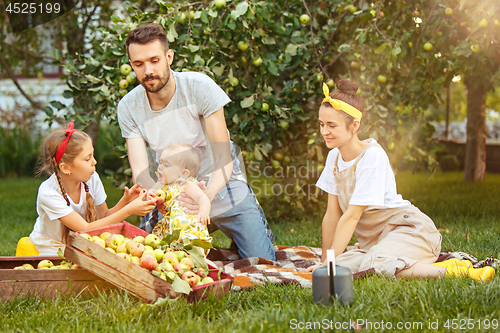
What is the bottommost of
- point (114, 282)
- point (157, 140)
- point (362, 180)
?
point (114, 282)

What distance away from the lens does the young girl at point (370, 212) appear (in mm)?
2482

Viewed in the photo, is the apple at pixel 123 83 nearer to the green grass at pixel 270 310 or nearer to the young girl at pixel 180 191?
the young girl at pixel 180 191

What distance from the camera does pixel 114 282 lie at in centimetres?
203

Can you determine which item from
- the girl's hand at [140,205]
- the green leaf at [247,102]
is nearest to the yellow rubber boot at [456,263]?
the girl's hand at [140,205]

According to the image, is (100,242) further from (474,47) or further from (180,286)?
(474,47)

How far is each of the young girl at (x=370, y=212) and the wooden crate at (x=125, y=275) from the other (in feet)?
2.86

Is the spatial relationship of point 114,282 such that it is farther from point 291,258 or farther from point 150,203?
point 291,258

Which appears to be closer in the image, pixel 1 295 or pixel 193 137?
pixel 1 295

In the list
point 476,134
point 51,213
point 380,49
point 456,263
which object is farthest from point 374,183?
point 476,134

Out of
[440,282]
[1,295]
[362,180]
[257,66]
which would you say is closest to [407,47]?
[257,66]

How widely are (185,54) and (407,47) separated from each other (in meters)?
1.92

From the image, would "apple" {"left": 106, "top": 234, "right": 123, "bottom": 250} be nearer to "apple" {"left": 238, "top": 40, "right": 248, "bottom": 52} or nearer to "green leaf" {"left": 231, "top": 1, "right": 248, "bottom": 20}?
"green leaf" {"left": 231, "top": 1, "right": 248, "bottom": 20}

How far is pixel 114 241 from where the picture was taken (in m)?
2.29

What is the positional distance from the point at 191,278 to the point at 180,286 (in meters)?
0.12
